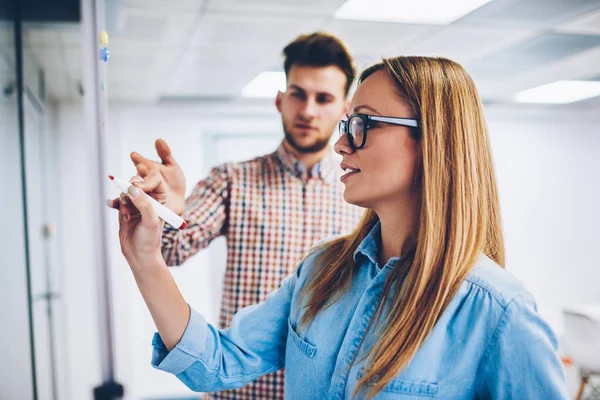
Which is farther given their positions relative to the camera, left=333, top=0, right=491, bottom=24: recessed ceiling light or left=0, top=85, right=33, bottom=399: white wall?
left=333, top=0, right=491, bottom=24: recessed ceiling light

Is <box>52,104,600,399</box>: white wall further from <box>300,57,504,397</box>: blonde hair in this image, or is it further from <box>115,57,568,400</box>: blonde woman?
<box>300,57,504,397</box>: blonde hair

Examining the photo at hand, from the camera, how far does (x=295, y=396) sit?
905mm

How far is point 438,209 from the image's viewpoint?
2.78 ft

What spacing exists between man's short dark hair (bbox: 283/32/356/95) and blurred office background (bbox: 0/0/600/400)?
0.76ft

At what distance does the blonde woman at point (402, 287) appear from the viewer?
751 mm

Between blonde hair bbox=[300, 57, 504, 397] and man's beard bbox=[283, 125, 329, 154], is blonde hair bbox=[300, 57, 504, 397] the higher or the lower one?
the lower one

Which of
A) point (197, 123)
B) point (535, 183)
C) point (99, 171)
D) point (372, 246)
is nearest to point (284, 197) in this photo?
point (372, 246)

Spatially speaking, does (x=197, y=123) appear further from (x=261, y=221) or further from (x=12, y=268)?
(x=12, y=268)

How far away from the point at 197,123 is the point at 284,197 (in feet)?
12.6

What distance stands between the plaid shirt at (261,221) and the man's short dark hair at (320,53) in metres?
0.26

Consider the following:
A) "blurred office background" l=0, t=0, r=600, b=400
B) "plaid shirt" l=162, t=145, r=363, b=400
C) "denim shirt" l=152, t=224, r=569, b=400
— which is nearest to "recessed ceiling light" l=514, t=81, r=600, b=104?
"blurred office background" l=0, t=0, r=600, b=400

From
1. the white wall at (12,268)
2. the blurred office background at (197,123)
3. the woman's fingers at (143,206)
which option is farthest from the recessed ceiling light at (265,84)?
the woman's fingers at (143,206)

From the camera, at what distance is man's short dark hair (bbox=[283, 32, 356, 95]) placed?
1.51 m

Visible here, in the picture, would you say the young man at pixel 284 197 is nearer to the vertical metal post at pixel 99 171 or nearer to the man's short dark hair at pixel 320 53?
the man's short dark hair at pixel 320 53
